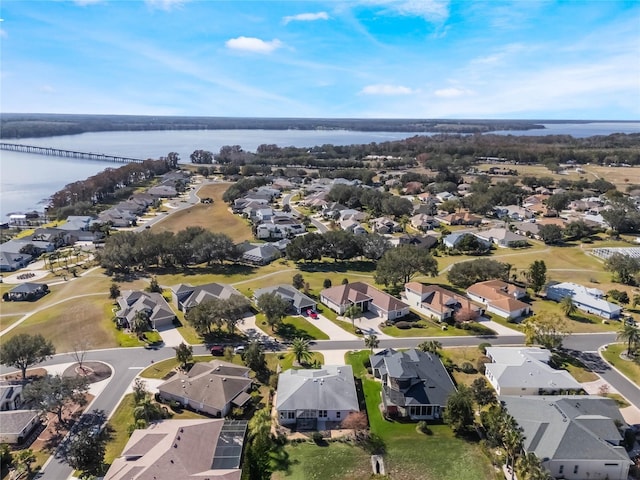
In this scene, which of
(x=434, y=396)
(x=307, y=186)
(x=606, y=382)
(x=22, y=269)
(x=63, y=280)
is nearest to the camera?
(x=434, y=396)

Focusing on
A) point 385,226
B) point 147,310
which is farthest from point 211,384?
point 385,226

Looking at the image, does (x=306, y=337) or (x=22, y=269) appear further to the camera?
(x=22, y=269)

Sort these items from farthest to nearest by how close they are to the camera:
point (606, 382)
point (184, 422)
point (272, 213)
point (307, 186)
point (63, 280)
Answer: point (307, 186), point (272, 213), point (63, 280), point (606, 382), point (184, 422)

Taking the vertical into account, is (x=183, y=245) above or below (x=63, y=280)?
above

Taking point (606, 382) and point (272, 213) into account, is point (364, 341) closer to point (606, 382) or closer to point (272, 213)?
point (606, 382)

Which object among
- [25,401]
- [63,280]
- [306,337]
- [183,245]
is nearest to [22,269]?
[63,280]

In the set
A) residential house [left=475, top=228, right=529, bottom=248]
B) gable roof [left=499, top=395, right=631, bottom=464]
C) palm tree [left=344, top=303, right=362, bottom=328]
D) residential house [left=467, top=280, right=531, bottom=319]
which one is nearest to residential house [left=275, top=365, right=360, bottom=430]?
gable roof [left=499, top=395, right=631, bottom=464]

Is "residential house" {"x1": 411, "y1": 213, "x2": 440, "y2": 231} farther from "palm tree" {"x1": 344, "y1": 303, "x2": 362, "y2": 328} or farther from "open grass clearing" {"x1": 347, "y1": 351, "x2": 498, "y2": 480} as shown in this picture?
"open grass clearing" {"x1": 347, "y1": 351, "x2": 498, "y2": 480}

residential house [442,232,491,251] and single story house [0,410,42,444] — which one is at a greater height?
residential house [442,232,491,251]
